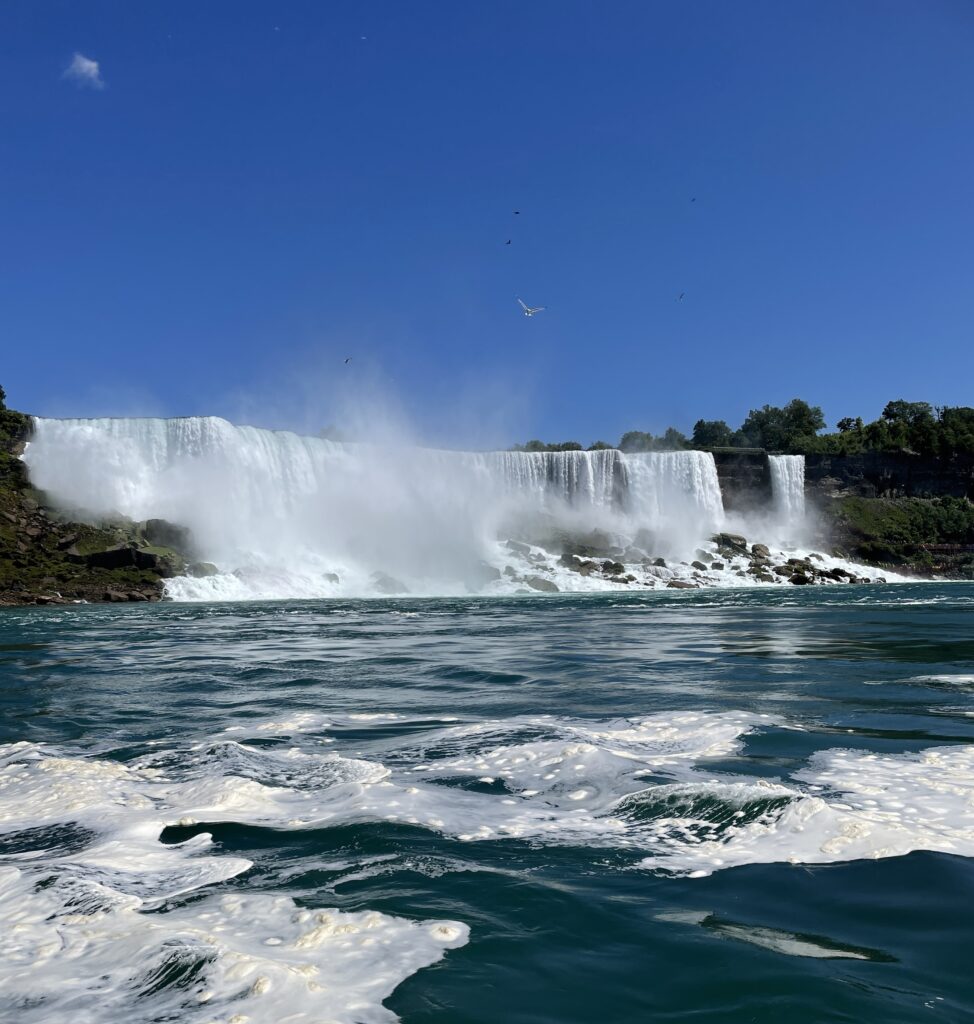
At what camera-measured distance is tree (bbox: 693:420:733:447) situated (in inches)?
4358

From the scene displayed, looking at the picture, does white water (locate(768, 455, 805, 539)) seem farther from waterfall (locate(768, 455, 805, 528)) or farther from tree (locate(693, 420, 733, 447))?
tree (locate(693, 420, 733, 447))

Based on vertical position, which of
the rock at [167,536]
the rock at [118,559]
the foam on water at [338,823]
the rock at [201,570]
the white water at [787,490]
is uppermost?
the white water at [787,490]

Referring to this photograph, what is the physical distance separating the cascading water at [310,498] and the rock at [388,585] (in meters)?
0.42

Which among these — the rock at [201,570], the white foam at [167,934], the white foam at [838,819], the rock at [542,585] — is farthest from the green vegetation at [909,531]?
the white foam at [167,934]

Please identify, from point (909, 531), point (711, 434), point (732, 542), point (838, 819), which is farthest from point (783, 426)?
point (838, 819)

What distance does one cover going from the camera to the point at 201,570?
4347 centimetres

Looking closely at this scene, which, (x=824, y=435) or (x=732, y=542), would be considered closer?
(x=732, y=542)

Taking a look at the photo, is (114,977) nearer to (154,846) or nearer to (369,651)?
(154,846)

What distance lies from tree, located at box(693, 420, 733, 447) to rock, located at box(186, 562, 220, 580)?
78881 millimetres

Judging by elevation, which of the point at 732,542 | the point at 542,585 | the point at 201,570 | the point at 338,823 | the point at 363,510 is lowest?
the point at 542,585

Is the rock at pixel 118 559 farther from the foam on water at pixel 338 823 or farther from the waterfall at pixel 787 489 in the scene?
the waterfall at pixel 787 489

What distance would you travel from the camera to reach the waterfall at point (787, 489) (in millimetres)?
68938

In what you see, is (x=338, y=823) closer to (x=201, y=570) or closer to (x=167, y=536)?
(x=201, y=570)

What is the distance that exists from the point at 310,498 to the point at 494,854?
49.2 metres
